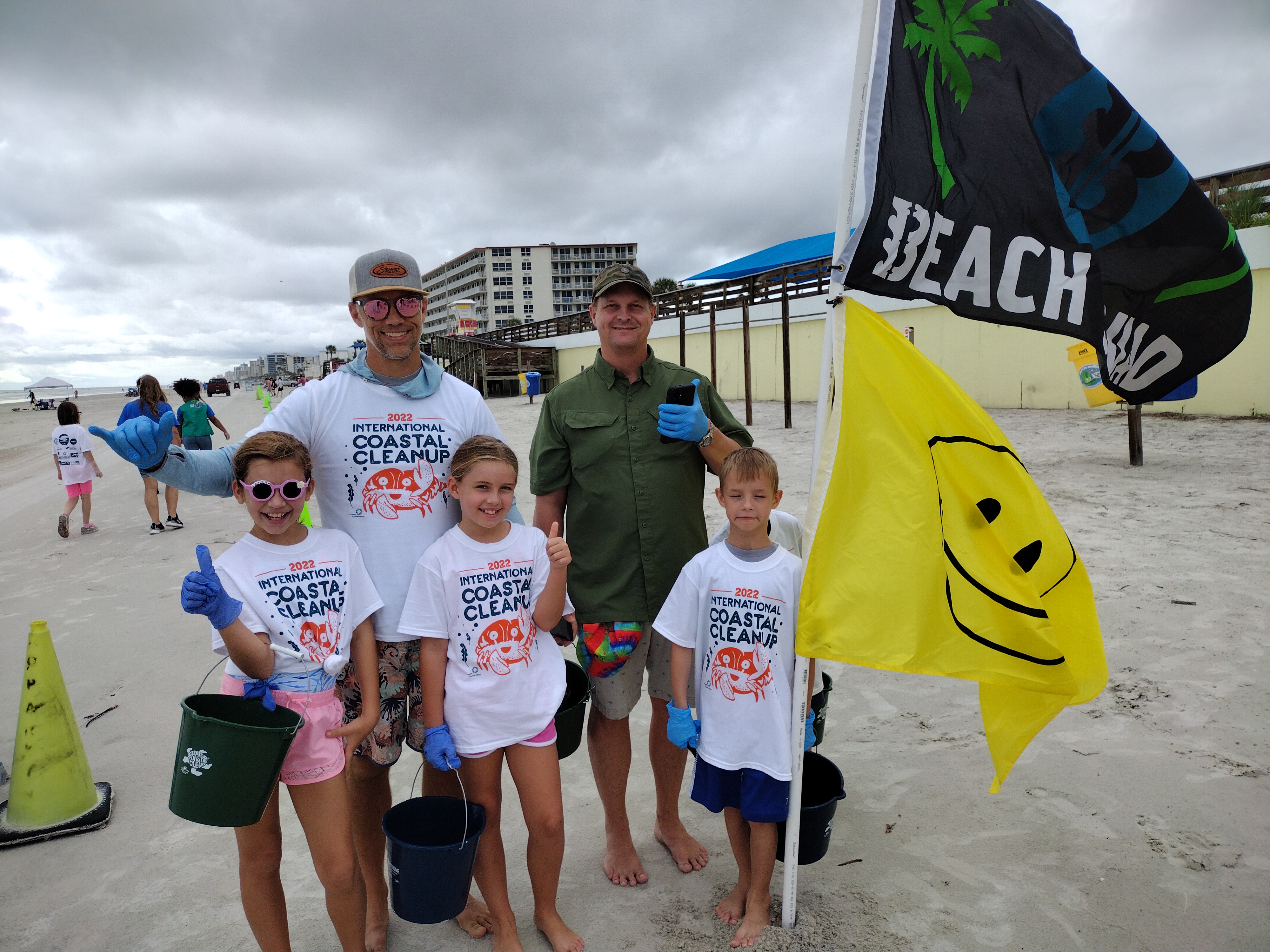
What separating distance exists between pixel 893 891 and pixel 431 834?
5.72 feet

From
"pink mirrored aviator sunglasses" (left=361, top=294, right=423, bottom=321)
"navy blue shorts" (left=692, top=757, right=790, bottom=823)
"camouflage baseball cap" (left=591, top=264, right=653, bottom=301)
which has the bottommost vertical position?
"navy blue shorts" (left=692, top=757, right=790, bottom=823)

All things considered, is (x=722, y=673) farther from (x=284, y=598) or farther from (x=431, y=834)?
(x=284, y=598)

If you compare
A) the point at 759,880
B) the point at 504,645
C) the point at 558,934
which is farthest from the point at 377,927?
the point at 759,880

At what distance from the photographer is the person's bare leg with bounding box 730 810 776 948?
253 centimetres

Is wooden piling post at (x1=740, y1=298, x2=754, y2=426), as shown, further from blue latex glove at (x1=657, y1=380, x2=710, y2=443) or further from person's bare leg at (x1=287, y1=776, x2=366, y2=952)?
person's bare leg at (x1=287, y1=776, x2=366, y2=952)

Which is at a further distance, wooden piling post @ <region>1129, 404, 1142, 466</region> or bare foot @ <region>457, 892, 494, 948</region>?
wooden piling post @ <region>1129, 404, 1142, 466</region>

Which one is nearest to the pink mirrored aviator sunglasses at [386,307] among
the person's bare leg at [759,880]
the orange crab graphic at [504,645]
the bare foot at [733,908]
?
the orange crab graphic at [504,645]

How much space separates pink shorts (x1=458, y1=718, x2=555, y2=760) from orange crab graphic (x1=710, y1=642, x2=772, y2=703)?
58 cm

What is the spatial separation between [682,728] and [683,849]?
33.0 inches

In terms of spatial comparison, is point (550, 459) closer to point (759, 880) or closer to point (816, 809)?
point (816, 809)

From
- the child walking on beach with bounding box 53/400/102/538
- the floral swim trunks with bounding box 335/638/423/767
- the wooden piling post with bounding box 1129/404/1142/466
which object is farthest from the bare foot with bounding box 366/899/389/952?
the wooden piling post with bounding box 1129/404/1142/466

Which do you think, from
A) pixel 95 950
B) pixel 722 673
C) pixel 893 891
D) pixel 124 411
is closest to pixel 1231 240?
pixel 722 673

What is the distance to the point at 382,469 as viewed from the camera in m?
2.51

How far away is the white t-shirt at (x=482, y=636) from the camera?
242cm
